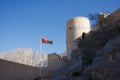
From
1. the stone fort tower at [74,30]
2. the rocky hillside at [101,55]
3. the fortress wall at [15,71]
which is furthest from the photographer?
the stone fort tower at [74,30]

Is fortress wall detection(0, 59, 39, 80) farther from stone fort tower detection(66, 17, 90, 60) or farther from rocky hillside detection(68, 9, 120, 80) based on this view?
stone fort tower detection(66, 17, 90, 60)

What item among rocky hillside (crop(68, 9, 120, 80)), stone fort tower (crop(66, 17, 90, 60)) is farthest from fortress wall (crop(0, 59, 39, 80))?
stone fort tower (crop(66, 17, 90, 60))

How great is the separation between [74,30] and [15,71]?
13.9m

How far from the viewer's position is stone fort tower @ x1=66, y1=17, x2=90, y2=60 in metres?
40.4

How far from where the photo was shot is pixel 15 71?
3059cm

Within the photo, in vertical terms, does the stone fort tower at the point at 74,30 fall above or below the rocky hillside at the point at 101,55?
above

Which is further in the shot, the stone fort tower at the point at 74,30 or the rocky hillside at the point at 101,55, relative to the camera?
the stone fort tower at the point at 74,30

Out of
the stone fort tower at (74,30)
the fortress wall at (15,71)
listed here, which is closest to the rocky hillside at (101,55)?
the stone fort tower at (74,30)

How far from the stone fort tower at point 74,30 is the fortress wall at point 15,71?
8265mm

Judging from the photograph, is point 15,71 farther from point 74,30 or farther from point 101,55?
point 74,30

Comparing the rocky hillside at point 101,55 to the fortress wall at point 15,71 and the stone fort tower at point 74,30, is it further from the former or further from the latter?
the fortress wall at point 15,71

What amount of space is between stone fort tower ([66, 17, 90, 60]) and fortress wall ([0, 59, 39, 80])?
27.1ft

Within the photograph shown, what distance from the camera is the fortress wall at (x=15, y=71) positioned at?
94.5ft

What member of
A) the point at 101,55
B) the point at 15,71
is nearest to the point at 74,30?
the point at 15,71
